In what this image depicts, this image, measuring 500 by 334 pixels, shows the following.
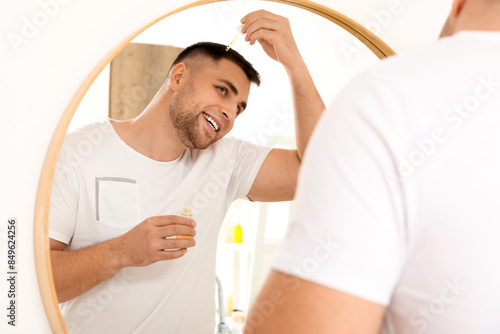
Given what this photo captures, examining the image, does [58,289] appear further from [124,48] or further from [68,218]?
[124,48]

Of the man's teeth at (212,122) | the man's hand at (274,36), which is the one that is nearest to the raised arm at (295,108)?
the man's hand at (274,36)

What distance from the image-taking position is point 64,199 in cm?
62

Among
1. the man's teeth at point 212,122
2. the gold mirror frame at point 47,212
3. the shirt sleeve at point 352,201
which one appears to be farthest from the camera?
the man's teeth at point 212,122

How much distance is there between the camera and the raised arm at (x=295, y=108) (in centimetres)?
74

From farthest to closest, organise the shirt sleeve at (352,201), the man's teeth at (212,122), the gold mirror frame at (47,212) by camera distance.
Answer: the man's teeth at (212,122) → the gold mirror frame at (47,212) → the shirt sleeve at (352,201)

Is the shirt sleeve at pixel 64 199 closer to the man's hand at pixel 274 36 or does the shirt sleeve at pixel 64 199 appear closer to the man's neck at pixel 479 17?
the man's hand at pixel 274 36

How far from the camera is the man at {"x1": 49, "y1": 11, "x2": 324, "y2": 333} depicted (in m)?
0.63

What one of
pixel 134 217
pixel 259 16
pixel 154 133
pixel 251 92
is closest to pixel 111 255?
pixel 134 217

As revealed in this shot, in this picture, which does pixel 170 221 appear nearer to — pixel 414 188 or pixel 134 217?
pixel 134 217

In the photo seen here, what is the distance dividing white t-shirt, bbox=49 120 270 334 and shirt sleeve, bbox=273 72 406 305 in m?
0.39

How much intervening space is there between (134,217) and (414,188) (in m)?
0.44

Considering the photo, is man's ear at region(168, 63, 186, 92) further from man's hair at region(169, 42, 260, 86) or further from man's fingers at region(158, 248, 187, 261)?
man's fingers at region(158, 248, 187, 261)

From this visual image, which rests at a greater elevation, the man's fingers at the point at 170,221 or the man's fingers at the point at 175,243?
the man's fingers at the point at 170,221

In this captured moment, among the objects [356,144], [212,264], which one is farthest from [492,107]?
[212,264]
